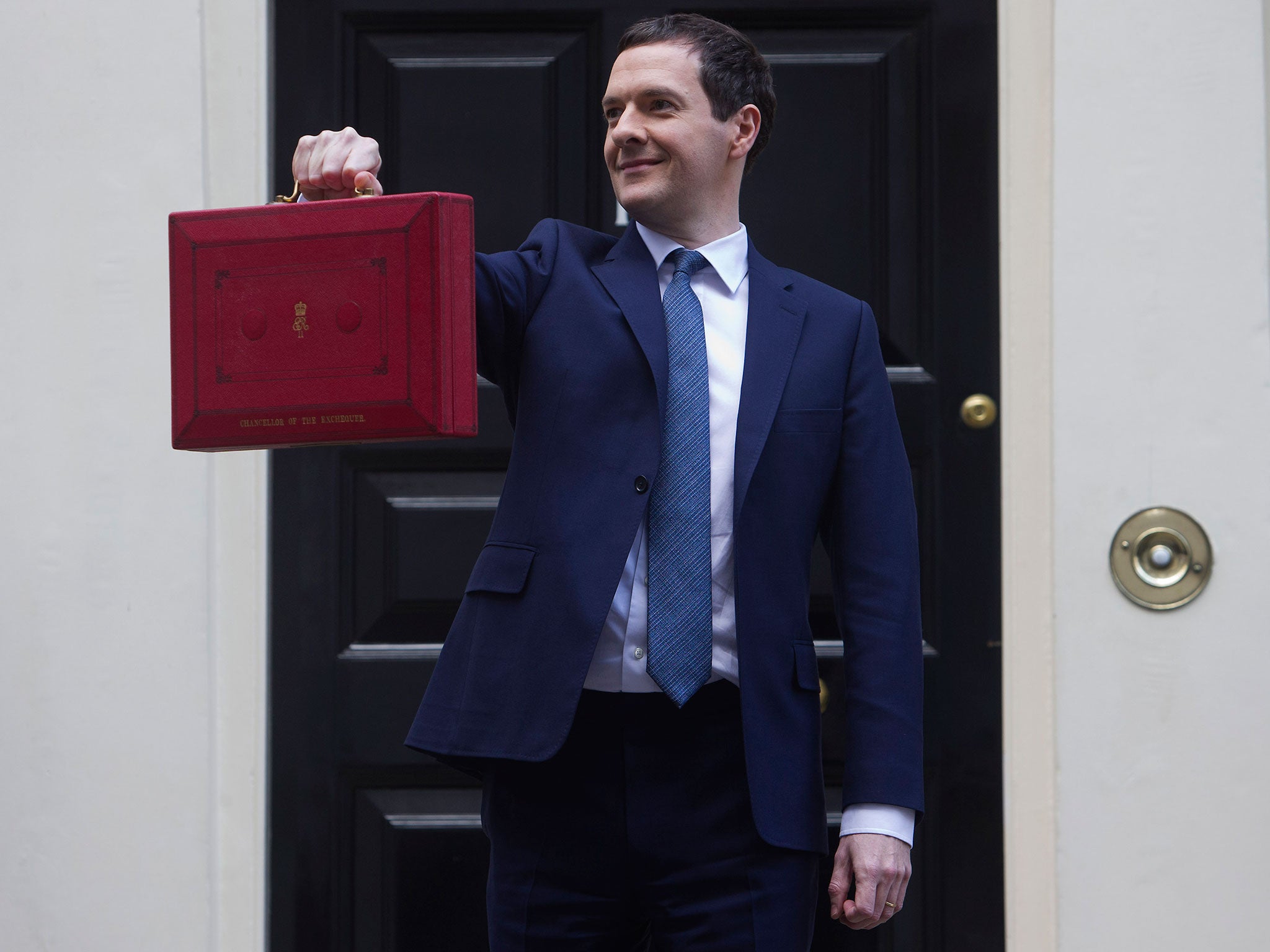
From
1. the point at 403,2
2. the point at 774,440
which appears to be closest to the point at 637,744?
the point at 774,440

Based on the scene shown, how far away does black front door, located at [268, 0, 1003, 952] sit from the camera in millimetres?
2383

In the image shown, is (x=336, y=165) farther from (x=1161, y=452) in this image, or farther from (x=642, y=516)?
(x=1161, y=452)

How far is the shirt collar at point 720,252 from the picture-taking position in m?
1.67

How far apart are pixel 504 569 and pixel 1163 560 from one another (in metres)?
→ 1.26

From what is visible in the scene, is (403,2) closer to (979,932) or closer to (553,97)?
(553,97)

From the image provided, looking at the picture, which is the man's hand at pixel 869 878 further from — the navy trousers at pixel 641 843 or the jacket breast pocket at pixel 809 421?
A: the jacket breast pocket at pixel 809 421

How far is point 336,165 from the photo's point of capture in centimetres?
148

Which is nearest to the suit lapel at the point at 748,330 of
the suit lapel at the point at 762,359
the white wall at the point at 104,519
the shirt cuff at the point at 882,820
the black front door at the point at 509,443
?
the suit lapel at the point at 762,359

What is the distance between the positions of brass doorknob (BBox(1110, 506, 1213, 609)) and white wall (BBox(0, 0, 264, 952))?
1596mm

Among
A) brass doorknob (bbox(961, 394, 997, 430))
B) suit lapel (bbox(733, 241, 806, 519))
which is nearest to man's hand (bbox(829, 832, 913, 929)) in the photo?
suit lapel (bbox(733, 241, 806, 519))

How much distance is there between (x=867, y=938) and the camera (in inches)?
93.3

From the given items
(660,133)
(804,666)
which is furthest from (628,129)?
(804,666)

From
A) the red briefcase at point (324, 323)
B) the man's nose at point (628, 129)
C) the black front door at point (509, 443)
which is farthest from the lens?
the black front door at point (509, 443)

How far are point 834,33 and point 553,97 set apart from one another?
0.54 metres
